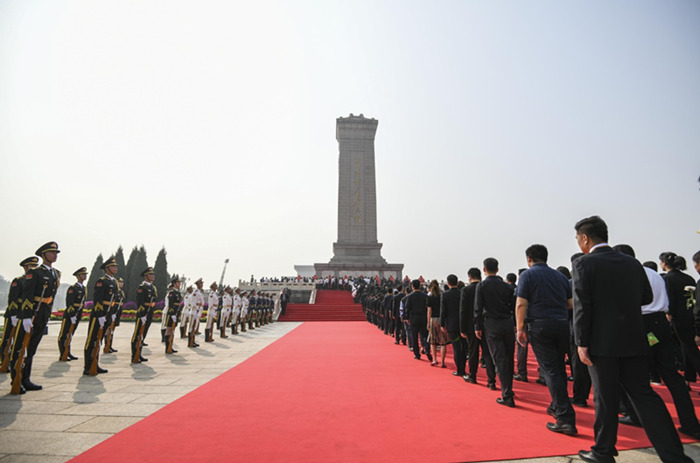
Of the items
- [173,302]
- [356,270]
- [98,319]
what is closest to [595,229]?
[98,319]

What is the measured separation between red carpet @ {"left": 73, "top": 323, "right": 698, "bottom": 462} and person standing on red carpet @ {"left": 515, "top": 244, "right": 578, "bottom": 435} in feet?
1.61

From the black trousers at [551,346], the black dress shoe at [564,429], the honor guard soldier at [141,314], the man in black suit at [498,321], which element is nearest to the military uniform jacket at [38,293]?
the honor guard soldier at [141,314]

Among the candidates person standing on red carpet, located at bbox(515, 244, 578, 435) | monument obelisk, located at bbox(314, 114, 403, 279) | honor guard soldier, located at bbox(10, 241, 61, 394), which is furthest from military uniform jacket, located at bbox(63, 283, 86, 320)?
monument obelisk, located at bbox(314, 114, 403, 279)

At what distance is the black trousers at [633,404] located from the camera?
2.75m

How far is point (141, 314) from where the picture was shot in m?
8.59

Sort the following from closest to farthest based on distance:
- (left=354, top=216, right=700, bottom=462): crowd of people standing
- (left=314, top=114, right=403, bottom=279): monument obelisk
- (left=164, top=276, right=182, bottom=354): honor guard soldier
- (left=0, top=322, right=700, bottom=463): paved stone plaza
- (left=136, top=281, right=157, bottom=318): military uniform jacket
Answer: (left=354, top=216, right=700, bottom=462): crowd of people standing → (left=0, top=322, right=700, bottom=463): paved stone plaza → (left=136, top=281, right=157, bottom=318): military uniform jacket → (left=164, top=276, right=182, bottom=354): honor guard soldier → (left=314, top=114, right=403, bottom=279): monument obelisk

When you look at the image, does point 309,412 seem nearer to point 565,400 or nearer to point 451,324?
point 565,400

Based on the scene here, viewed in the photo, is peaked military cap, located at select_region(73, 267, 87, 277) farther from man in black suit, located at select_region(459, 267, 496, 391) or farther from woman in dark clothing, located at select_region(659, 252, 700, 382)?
woman in dark clothing, located at select_region(659, 252, 700, 382)

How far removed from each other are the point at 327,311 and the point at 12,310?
1851 centimetres

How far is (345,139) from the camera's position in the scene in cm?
4309

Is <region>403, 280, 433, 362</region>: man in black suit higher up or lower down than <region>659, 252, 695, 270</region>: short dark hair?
lower down

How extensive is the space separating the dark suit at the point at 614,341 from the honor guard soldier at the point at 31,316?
676 centimetres

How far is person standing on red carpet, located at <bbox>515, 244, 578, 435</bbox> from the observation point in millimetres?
4035

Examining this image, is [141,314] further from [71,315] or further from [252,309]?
[252,309]
